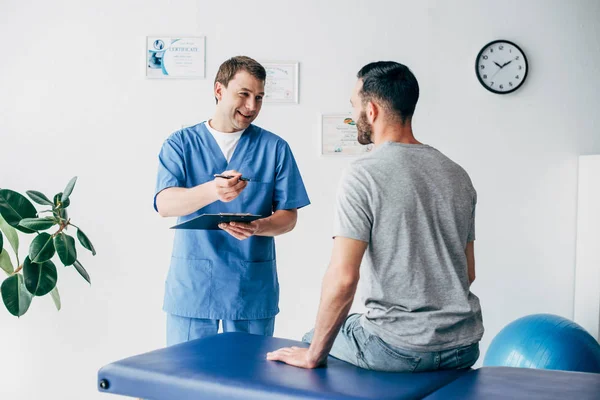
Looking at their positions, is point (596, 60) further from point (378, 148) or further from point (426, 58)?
point (378, 148)

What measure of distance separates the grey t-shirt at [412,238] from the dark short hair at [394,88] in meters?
0.11

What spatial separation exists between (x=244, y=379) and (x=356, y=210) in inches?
18.5

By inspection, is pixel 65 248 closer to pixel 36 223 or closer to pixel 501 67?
pixel 36 223

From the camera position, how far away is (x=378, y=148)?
1604mm

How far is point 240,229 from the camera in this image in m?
2.07

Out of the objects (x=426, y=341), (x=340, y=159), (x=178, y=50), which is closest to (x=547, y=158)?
(x=340, y=159)

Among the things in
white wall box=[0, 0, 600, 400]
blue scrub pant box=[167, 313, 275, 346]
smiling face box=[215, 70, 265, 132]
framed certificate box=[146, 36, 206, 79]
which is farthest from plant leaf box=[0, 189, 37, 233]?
smiling face box=[215, 70, 265, 132]

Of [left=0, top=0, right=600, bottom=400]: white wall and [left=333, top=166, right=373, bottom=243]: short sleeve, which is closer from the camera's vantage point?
[left=333, top=166, right=373, bottom=243]: short sleeve

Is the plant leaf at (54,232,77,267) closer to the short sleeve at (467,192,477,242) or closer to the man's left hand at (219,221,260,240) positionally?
the man's left hand at (219,221,260,240)

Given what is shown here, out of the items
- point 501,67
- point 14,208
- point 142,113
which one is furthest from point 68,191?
point 501,67

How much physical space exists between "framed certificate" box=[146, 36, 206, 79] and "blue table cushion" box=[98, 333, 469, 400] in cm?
182

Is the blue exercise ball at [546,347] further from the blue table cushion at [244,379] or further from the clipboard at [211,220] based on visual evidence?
the clipboard at [211,220]

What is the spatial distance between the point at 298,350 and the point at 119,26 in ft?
7.22

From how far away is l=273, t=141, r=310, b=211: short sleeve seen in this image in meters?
2.33
